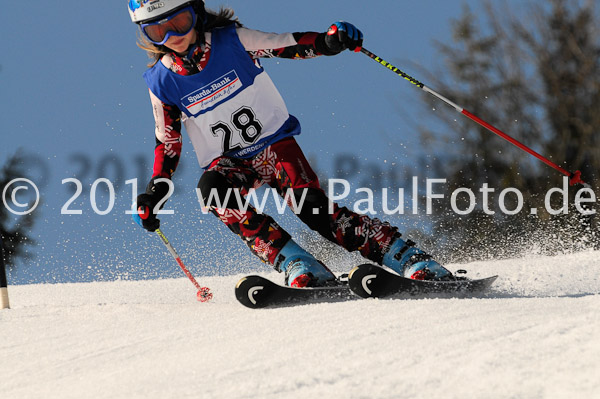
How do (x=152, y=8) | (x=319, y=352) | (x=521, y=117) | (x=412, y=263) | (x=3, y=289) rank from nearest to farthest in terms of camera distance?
(x=319, y=352), (x=152, y=8), (x=412, y=263), (x=3, y=289), (x=521, y=117)

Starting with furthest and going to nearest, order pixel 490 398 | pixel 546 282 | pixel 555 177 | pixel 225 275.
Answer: pixel 555 177 < pixel 225 275 < pixel 546 282 < pixel 490 398

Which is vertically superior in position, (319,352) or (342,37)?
(342,37)

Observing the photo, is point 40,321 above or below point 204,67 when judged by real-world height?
below

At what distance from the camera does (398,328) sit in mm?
2377

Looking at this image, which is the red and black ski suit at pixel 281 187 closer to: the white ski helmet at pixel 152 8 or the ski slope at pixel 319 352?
the white ski helmet at pixel 152 8

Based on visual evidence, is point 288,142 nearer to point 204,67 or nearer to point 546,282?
point 204,67

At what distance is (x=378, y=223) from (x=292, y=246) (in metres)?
0.50

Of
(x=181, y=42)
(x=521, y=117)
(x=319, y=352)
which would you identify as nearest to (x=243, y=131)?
(x=181, y=42)

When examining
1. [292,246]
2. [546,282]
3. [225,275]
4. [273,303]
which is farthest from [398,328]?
[225,275]

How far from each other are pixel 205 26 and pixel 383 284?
5.65 ft

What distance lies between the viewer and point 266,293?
3209 mm

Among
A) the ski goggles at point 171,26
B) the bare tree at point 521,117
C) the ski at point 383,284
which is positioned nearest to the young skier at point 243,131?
the ski goggles at point 171,26

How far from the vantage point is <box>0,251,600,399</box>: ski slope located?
181 cm

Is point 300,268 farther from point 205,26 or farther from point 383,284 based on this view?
point 205,26
